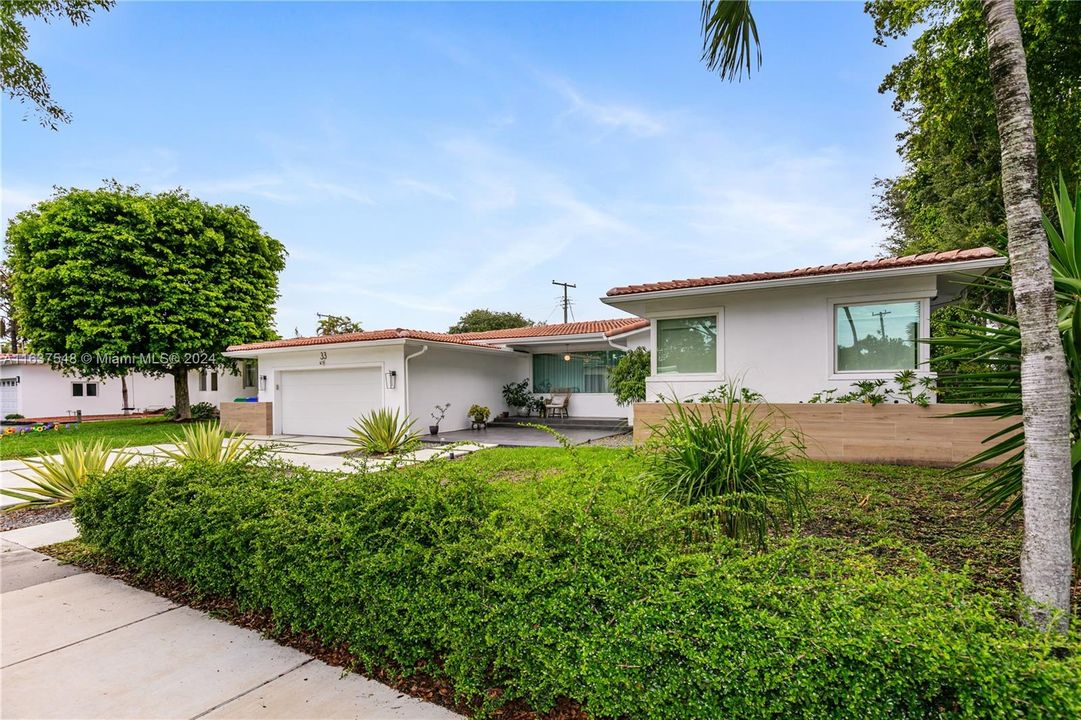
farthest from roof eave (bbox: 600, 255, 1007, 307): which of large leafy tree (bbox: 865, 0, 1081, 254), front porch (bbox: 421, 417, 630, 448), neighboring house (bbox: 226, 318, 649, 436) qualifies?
neighboring house (bbox: 226, 318, 649, 436)

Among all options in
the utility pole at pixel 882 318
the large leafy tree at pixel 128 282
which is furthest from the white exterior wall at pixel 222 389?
the utility pole at pixel 882 318

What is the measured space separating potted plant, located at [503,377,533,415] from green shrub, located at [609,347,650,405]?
5988mm

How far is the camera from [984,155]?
11.9 meters

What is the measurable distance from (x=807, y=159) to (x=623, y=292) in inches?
244

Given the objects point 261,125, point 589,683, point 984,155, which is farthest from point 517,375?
point 589,683

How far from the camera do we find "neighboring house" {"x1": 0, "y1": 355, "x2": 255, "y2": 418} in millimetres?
23234

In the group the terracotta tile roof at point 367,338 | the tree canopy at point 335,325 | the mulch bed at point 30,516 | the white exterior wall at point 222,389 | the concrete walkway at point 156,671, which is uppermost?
the tree canopy at point 335,325

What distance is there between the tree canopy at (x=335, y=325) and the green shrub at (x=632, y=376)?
23783 mm

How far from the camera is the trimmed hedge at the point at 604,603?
5.56 ft

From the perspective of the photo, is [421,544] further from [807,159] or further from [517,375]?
[517,375]

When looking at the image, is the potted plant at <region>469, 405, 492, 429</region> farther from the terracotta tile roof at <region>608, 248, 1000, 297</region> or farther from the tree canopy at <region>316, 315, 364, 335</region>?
the tree canopy at <region>316, 315, 364, 335</region>

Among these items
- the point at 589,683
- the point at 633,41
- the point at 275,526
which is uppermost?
the point at 633,41

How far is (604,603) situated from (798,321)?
876 centimetres

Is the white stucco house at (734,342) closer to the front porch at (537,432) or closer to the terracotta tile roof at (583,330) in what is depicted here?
the terracotta tile roof at (583,330)
